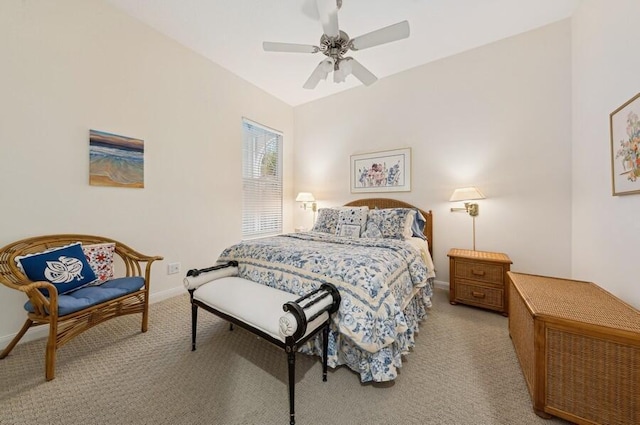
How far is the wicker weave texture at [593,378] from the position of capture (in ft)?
3.53

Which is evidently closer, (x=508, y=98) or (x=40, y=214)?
(x=40, y=214)

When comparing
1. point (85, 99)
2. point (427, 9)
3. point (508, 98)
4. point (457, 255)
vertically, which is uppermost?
point (427, 9)

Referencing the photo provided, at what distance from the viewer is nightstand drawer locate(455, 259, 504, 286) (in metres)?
2.43

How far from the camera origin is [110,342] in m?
1.97

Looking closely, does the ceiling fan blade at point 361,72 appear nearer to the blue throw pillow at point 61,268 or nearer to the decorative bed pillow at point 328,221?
the decorative bed pillow at point 328,221

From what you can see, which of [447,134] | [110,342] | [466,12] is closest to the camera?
[110,342]

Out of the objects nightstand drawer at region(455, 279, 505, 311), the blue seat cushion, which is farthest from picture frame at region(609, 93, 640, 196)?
the blue seat cushion

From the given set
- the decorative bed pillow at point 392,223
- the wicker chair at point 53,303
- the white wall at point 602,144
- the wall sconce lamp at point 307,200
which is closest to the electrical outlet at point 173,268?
the wicker chair at point 53,303

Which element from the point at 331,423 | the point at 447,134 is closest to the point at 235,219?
the point at 331,423

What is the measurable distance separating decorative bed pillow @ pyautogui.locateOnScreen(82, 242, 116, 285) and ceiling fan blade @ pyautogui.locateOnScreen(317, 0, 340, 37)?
109 inches

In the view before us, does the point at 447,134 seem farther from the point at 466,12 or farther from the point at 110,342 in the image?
the point at 110,342

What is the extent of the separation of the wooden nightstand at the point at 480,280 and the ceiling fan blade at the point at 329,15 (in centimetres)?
258

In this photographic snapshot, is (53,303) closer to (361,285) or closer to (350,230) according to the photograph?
(361,285)

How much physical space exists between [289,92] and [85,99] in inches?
109
